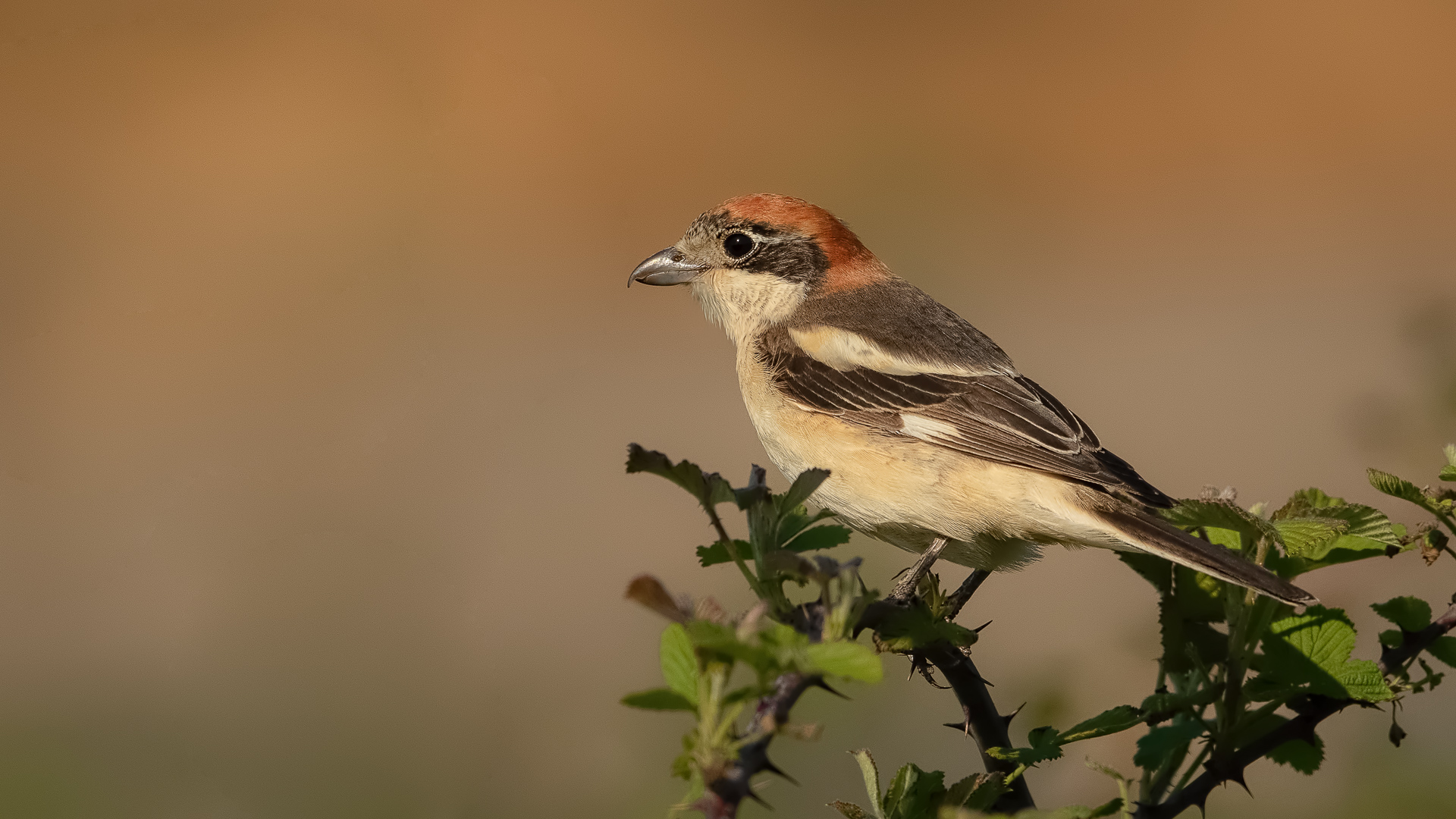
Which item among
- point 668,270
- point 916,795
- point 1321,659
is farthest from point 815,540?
point 668,270

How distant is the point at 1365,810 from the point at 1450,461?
5.11ft

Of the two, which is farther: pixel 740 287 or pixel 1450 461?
pixel 740 287

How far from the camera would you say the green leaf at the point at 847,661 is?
85 cm

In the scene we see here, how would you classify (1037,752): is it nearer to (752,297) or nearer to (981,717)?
(981,717)

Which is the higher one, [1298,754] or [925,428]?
[925,428]

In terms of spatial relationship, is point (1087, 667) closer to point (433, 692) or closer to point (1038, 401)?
point (1038, 401)

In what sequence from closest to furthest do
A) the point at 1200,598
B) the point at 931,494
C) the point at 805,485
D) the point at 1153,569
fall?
1. the point at 805,485
2. the point at 1200,598
3. the point at 1153,569
4. the point at 931,494

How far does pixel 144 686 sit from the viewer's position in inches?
214

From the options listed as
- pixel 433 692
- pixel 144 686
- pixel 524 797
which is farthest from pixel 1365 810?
pixel 144 686

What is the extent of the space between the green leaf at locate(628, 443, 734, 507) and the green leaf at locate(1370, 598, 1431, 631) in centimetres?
88

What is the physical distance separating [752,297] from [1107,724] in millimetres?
2691

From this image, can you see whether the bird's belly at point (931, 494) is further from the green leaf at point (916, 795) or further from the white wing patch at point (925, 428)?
the green leaf at point (916, 795)

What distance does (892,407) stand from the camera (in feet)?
10.3

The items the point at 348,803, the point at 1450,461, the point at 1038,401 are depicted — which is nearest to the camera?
the point at 1450,461
